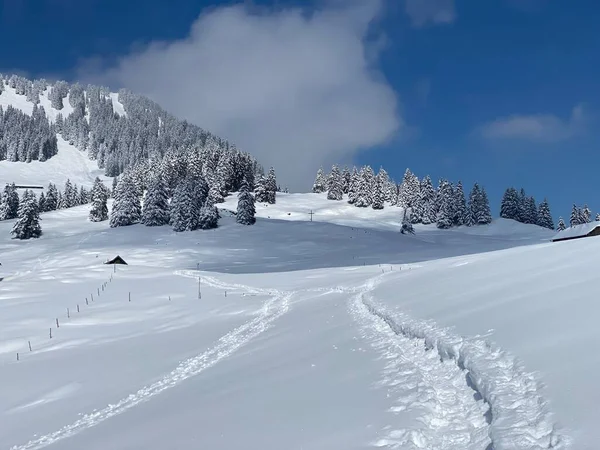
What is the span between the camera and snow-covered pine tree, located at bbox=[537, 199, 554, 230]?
117 metres

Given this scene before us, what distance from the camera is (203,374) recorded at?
16641 mm

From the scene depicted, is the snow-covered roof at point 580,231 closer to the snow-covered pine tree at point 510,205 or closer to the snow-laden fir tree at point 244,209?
the snow-laden fir tree at point 244,209

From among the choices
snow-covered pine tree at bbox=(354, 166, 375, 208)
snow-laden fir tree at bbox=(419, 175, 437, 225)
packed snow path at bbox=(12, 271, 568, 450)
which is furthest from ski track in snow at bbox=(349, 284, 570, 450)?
snow-covered pine tree at bbox=(354, 166, 375, 208)

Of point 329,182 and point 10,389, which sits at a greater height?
point 329,182

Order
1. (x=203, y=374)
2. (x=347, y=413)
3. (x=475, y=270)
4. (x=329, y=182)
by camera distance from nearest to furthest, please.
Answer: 1. (x=347, y=413)
2. (x=203, y=374)
3. (x=475, y=270)
4. (x=329, y=182)

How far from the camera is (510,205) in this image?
11806 cm

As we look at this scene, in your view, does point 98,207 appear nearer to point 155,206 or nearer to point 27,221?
point 27,221

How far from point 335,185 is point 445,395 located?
133114mm

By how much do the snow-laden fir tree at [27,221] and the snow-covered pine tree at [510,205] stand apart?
100891 mm

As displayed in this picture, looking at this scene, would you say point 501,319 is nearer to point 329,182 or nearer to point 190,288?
point 190,288

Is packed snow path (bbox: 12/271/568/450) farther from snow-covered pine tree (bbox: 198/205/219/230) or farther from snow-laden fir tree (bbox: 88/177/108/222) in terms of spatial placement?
snow-laden fir tree (bbox: 88/177/108/222)

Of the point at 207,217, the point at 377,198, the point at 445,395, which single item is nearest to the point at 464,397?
the point at 445,395

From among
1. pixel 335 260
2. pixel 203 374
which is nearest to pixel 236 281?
pixel 335 260

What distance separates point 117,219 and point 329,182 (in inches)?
2823
